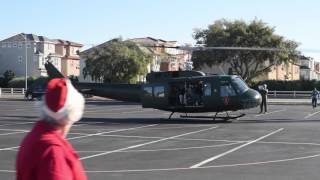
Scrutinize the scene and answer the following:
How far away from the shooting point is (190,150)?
14.6 metres

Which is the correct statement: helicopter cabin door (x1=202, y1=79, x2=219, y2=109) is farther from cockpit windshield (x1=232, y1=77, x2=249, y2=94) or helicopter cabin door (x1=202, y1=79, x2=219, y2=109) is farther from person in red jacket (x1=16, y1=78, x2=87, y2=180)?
person in red jacket (x1=16, y1=78, x2=87, y2=180)

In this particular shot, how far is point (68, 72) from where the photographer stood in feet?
375

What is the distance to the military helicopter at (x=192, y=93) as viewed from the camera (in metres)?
25.2

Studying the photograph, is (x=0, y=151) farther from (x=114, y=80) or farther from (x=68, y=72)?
(x=68, y=72)

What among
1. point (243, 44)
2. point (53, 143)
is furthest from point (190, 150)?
point (243, 44)

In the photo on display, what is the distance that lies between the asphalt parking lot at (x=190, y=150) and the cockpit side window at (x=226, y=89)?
1.74 meters

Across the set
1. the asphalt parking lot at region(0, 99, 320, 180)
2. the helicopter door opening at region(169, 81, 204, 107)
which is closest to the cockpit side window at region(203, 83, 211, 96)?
the helicopter door opening at region(169, 81, 204, 107)

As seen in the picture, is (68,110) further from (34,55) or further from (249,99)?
(34,55)

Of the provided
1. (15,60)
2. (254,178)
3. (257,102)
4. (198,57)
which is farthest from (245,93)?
(15,60)

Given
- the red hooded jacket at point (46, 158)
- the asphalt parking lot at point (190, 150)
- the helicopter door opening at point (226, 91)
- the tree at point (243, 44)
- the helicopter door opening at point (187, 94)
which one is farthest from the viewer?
the tree at point (243, 44)

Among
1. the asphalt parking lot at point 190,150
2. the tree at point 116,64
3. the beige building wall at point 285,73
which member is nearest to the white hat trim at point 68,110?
the asphalt parking lot at point 190,150

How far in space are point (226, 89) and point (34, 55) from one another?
84.1 m

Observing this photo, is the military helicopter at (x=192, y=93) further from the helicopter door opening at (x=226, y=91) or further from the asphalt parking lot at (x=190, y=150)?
the asphalt parking lot at (x=190, y=150)

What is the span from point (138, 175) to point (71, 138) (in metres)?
7.84
